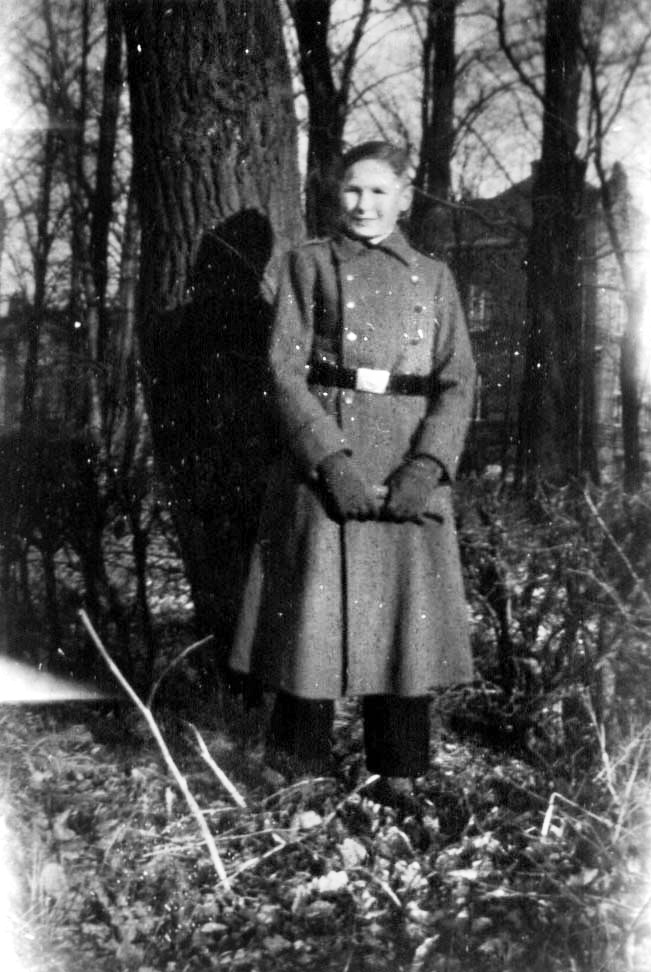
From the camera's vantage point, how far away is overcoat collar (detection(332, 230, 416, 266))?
2713 mm

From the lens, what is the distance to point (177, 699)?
301 cm

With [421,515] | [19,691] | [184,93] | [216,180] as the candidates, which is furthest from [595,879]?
[184,93]

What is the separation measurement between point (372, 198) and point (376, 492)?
A: 0.73 meters

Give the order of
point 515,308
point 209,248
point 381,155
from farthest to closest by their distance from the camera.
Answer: point 209,248, point 515,308, point 381,155

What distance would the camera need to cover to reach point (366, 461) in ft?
9.05

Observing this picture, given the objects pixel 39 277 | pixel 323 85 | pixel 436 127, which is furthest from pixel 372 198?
pixel 39 277

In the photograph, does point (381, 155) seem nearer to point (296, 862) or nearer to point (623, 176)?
point (623, 176)

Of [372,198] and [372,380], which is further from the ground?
[372,198]

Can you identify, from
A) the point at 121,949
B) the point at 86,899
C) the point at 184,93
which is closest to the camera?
the point at 121,949

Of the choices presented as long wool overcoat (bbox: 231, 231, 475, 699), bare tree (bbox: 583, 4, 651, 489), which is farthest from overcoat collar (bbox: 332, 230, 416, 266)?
bare tree (bbox: 583, 4, 651, 489)

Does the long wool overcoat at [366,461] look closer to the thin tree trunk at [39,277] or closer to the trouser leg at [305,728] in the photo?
the trouser leg at [305,728]

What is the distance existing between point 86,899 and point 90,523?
106 cm

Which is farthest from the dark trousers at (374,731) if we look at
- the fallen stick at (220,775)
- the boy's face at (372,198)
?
the boy's face at (372,198)

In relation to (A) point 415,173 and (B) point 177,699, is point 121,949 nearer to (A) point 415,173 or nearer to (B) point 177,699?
(B) point 177,699
